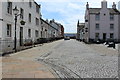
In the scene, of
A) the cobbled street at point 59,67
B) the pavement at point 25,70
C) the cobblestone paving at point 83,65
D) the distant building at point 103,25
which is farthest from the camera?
the distant building at point 103,25

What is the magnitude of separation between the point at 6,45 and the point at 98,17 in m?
Result: 39.1

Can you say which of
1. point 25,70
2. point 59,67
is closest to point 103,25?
point 59,67

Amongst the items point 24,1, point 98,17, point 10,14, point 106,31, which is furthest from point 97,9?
point 10,14

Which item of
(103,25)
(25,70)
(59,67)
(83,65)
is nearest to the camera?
(25,70)

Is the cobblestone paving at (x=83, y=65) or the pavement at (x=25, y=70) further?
the cobblestone paving at (x=83, y=65)

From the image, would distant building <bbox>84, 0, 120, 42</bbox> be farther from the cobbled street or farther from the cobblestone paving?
the cobbled street

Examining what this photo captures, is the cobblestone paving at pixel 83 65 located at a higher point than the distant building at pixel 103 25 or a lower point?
lower

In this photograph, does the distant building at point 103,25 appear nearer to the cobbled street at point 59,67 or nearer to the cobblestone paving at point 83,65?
the cobblestone paving at point 83,65

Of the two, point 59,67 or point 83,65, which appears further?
point 83,65

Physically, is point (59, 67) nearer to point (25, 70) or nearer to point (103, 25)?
point (25, 70)

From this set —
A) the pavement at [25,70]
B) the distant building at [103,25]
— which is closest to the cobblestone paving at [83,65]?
the pavement at [25,70]

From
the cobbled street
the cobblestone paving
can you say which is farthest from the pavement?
the cobblestone paving

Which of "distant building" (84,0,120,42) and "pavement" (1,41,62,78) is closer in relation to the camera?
"pavement" (1,41,62,78)

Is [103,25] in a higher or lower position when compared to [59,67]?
higher
